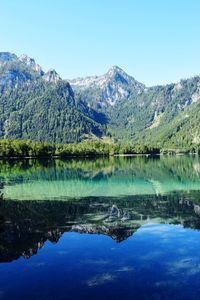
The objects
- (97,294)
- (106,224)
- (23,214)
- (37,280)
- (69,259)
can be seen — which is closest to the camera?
(97,294)

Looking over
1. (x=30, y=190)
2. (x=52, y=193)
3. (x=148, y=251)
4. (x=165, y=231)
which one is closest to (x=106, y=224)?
(x=165, y=231)

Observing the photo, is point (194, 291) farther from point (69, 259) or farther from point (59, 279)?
point (69, 259)

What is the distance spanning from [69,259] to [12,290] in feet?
29.2

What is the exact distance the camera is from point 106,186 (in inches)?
3841

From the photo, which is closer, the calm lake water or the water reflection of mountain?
the calm lake water

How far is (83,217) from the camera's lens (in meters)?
55.7

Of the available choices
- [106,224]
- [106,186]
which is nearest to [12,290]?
[106,224]

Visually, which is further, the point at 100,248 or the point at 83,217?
the point at 83,217

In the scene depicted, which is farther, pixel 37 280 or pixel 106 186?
pixel 106 186

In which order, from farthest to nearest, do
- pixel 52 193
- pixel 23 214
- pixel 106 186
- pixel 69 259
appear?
pixel 106 186
pixel 52 193
pixel 23 214
pixel 69 259

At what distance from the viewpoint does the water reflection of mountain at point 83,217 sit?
4169 cm

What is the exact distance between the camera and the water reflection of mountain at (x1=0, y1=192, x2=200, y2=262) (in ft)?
Answer: 137

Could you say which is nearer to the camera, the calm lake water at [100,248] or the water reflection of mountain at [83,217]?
the calm lake water at [100,248]

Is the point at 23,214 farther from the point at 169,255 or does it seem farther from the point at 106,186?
the point at 106,186
